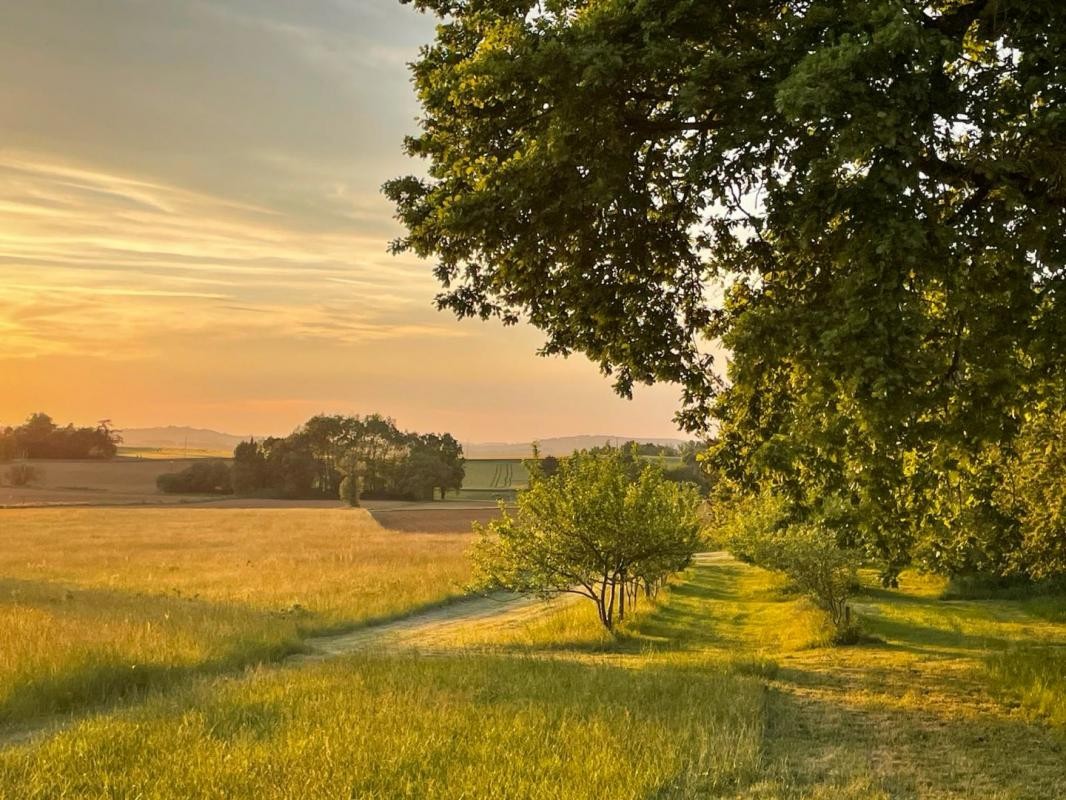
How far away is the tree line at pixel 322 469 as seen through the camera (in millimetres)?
137125

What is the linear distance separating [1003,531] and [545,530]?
1206cm

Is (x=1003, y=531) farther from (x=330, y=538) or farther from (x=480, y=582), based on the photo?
(x=330, y=538)

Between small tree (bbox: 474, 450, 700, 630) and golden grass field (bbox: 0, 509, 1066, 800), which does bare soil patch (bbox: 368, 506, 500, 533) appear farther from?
golden grass field (bbox: 0, 509, 1066, 800)

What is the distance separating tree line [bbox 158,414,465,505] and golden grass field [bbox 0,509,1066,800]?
364 feet

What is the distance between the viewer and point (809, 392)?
10648 millimetres

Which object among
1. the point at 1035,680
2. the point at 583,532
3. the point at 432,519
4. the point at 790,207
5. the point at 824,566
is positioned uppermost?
the point at 790,207

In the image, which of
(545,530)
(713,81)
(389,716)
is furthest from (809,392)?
(545,530)

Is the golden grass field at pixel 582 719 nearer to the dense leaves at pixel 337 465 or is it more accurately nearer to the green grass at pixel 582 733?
the green grass at pixel 582 733

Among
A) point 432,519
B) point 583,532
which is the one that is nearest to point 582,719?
point 583,532

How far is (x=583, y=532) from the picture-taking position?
23922mm

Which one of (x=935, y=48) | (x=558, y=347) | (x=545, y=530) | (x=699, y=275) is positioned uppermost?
(x=935, y=48)

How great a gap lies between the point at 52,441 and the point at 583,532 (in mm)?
170540

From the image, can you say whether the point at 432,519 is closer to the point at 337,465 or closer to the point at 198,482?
the point at 337,465

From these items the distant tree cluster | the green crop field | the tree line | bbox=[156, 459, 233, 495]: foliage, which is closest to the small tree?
the tree line
